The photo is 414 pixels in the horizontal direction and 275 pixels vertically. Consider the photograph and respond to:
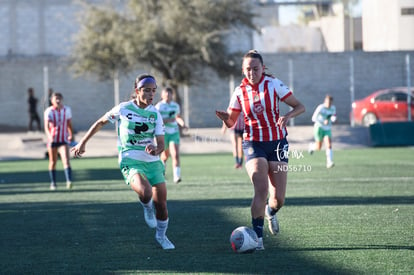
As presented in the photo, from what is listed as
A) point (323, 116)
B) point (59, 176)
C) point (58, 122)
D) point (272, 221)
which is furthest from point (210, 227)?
point (323, 116)

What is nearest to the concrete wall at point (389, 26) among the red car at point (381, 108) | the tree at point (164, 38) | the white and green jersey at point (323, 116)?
the red car at point (381, 108)

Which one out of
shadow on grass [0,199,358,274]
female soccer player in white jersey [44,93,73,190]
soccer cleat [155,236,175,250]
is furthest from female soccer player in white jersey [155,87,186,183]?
soccer cleat [155,236,175,250]

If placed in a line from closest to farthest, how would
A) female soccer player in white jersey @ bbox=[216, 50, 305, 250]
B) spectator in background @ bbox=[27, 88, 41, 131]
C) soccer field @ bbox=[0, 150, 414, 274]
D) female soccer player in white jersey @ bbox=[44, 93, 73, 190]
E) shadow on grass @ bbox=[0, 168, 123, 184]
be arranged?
soccer field @ bbox=[0, 150, 414, 274], female soccer player in white jersey @ bbox=[216, 50, 305, 250], female soccer player in white jersey @ bbox=[44, 93, 73, 190], shadow on grass @ bbox=[0, 168, 123, 184], spectator in background @ bbox=[27, 88, 41, 131]

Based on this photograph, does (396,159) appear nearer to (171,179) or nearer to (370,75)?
(171,179)

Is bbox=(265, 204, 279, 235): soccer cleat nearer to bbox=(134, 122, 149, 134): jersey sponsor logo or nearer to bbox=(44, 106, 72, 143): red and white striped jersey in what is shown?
bbox=(134, 122, 149, 134): jersey sponsor logo

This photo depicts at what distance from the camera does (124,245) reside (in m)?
10.0

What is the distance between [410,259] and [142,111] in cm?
347

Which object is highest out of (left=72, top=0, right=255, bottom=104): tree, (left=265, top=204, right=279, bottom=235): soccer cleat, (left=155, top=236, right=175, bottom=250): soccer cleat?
A: (left=72, top=0, right=255, bottom=104): tree

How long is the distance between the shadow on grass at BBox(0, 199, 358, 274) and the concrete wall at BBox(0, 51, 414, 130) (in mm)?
28661

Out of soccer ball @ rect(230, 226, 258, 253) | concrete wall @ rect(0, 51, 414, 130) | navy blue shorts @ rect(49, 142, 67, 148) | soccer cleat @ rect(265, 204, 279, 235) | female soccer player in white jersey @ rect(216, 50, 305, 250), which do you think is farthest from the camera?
concrete wall @ rect(0, 51, 414, 130)

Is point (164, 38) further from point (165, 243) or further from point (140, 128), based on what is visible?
point (165, 243)

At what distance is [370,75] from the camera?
144 ft

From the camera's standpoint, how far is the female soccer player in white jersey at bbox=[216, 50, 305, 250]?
31.2 ft

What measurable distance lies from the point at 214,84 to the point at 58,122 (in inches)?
986
